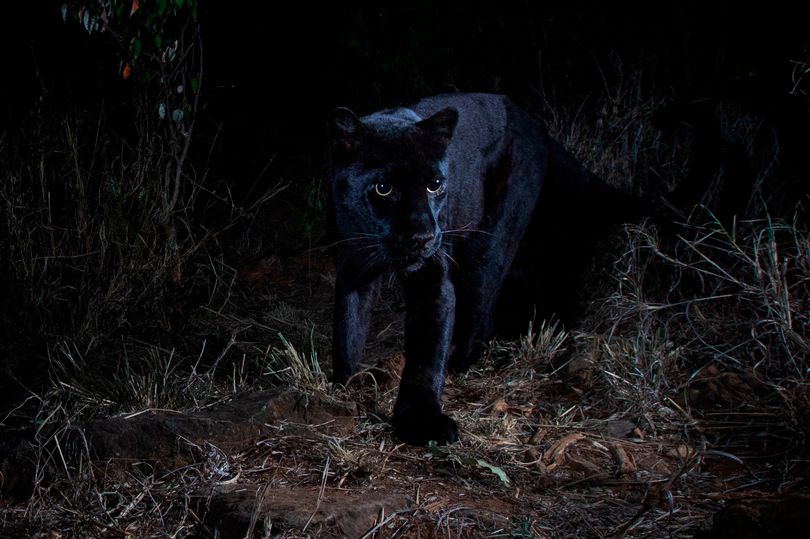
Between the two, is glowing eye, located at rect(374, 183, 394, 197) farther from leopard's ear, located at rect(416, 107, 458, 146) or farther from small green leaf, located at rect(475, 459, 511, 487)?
small green leaf, located at rect(475, 459, 511, 487)

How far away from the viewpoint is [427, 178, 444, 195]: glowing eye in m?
3.65

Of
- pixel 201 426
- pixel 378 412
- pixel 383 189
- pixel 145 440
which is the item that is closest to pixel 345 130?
pixel 383 189

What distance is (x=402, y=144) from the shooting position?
12.2 feet

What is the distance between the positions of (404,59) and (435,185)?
283cm

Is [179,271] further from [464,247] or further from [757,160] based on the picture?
[757,160]

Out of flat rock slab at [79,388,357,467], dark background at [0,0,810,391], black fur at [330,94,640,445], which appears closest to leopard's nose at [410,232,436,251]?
black fur at [330,94,640,445]

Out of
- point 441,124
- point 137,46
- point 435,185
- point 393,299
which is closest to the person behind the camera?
point 435,185

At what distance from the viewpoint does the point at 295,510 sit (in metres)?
2.41

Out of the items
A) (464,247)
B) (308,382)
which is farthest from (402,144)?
(308,382)

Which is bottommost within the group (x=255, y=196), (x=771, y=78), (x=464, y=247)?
(x=255, y=196)

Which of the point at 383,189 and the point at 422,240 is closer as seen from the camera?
the point at 422,240

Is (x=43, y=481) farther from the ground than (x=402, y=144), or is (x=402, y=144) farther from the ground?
(x=402, y=144)

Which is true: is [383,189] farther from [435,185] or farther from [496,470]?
[496,470]

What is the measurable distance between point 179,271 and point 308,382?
A: 1649 mm
